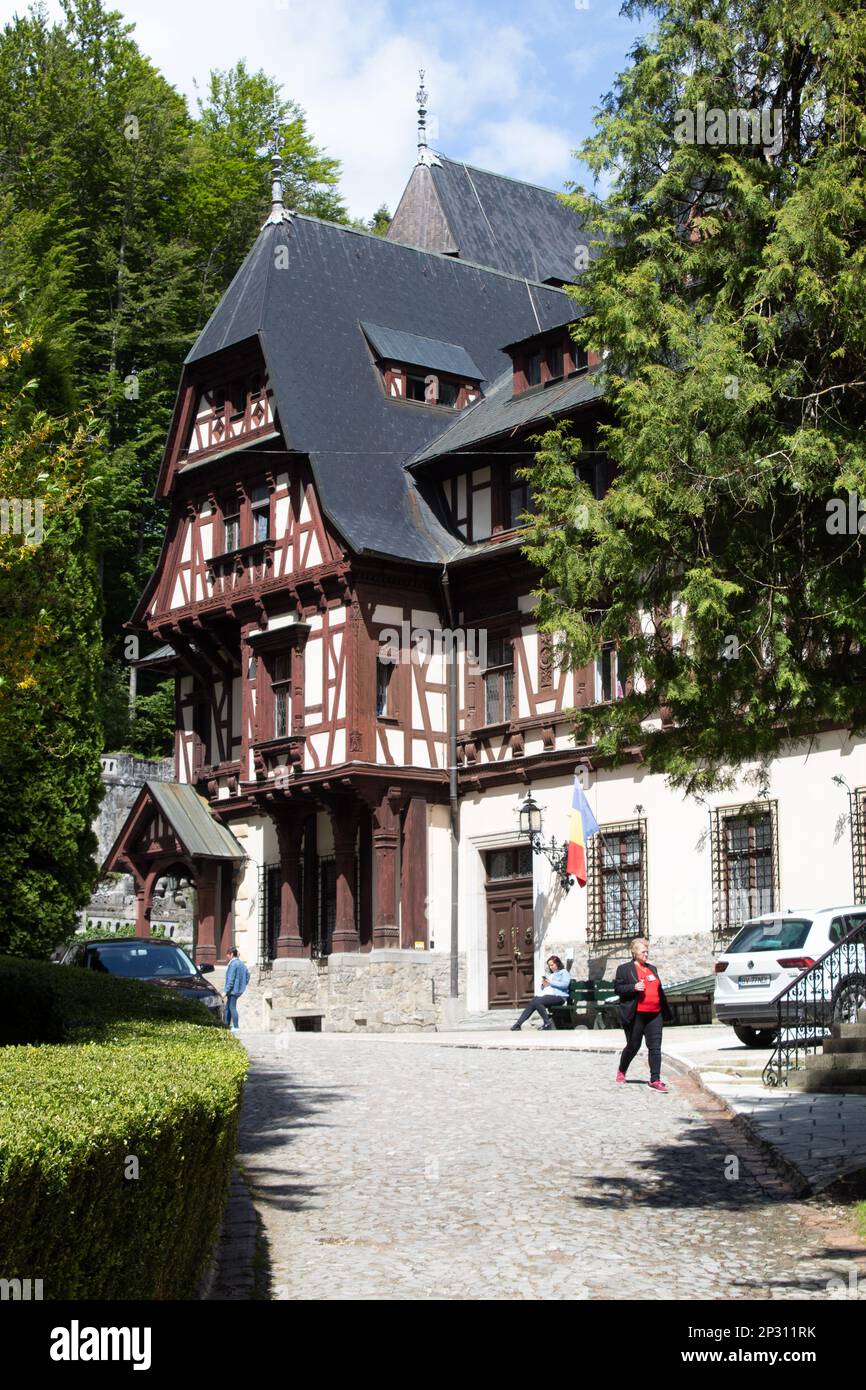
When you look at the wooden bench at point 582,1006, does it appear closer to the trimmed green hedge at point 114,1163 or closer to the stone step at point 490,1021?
the stone step at point 490,1021

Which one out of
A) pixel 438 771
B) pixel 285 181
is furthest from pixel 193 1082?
pixel 285 181

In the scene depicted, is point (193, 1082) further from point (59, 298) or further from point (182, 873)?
point (59, 298)

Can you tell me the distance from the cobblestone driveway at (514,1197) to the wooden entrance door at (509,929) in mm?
14553

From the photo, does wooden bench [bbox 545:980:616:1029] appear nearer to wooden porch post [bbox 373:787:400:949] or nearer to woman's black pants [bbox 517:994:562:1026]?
woman's black pants [bbox 517:994:562:1026]

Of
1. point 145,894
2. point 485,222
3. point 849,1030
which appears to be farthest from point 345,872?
point 485,222

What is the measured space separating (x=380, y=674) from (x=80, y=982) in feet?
55.0

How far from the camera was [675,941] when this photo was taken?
30859 mm

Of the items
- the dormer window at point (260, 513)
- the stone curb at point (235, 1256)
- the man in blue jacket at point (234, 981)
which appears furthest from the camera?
the dormer window at point (260, 513)

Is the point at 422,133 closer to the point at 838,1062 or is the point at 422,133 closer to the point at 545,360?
the point at 545,360

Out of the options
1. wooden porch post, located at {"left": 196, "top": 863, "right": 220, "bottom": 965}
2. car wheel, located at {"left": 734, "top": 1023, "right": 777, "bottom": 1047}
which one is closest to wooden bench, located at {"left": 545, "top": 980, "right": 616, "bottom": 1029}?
car wheel, located at {"left": 734, "top": 1023, "right": 777, "bottom": 1047}

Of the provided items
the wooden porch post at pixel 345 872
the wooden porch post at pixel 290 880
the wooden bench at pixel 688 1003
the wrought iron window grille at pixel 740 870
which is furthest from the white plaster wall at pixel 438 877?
the wrought iron window grille at pixel 740 870

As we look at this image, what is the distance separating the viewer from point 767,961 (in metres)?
22.1

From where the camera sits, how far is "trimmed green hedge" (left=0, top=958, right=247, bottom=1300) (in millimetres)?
6062

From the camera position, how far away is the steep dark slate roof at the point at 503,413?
3369 cm
